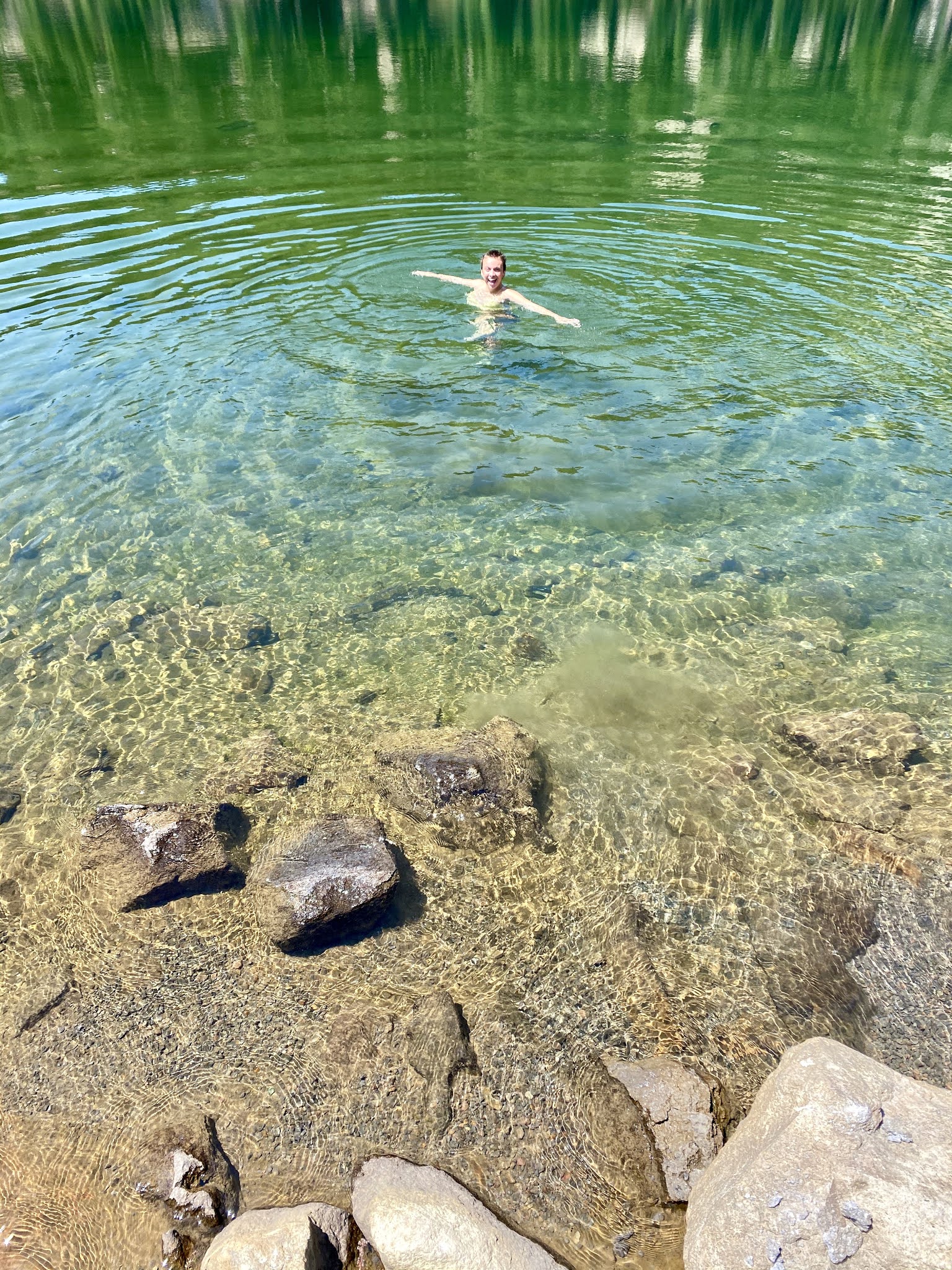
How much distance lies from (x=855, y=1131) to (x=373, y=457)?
26.9 feet

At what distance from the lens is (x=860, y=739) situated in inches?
251

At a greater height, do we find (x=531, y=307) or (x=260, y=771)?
(x=531, y=307)

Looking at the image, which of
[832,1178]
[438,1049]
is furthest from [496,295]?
[832,1178]

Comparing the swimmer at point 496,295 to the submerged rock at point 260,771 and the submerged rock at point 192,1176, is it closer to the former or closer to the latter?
the submerged rock at point 260,771

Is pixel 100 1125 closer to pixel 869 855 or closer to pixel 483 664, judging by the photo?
pixel 483 664

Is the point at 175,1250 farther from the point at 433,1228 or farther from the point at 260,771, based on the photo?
the point at 260,771

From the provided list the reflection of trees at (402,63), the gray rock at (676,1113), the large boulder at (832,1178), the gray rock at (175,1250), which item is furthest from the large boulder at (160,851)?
the reflection of trees at (402,63)

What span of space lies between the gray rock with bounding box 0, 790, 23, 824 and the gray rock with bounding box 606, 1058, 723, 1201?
14.5 ft

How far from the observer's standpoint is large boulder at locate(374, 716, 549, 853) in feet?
19.2

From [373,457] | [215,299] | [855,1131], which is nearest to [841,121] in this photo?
[215,299]

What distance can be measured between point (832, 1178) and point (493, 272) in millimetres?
12399

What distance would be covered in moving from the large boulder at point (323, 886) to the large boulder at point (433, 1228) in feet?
4.78

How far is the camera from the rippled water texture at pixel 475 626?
4.50 meters

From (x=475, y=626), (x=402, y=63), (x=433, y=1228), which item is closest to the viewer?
(x=433, y=1228)
